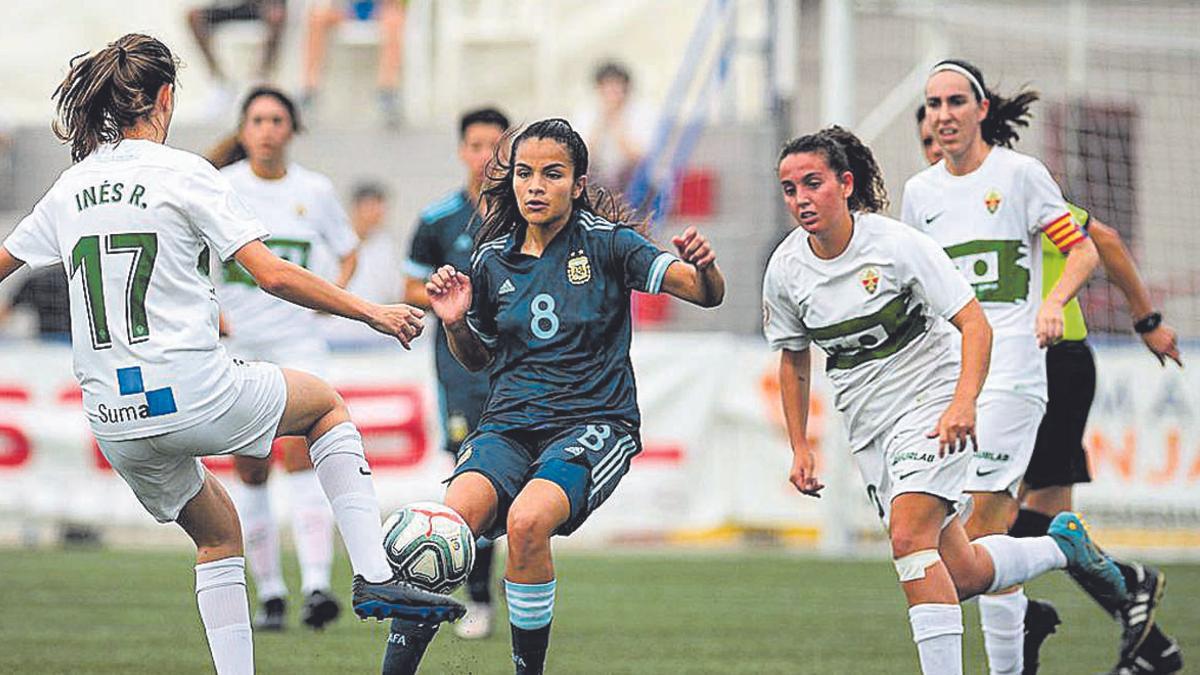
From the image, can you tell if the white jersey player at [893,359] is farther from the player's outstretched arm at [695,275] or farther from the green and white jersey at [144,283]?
the green and white jersey at [144,283]

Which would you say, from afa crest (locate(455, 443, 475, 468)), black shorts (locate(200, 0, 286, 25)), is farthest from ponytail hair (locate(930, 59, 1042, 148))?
black shorts (locate(200, 0, 286, 25))

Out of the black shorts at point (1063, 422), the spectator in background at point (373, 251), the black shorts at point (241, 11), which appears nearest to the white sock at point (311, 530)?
the black shorts at point (1063, 422)

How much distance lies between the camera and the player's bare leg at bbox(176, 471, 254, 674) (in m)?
5.83

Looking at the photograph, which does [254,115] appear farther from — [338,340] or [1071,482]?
[338,340]

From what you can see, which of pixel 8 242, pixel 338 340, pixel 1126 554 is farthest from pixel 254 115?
pixel 1126 554

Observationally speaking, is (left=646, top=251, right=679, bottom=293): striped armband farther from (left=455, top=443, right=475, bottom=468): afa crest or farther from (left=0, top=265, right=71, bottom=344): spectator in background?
(left=0, top=265, right=71, bottom=344): spectator in background

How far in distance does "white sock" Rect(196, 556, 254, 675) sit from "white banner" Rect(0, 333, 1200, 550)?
27.4 feet

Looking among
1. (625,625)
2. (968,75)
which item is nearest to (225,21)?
(625,625)

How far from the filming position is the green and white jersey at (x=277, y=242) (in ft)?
31.4

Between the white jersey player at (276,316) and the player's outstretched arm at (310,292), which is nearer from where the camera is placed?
the player's outstretched arm at (310,292)

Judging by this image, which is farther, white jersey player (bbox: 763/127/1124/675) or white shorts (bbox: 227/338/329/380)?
white shorts (bbox: 227/338/329/380)

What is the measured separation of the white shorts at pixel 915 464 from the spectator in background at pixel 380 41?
1223 centimetres

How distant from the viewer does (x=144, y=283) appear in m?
5.41

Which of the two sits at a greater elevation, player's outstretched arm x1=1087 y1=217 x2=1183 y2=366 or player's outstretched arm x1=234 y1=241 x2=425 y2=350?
player's outstretched arm x1=234 y1=241 x2=425 y2=350
